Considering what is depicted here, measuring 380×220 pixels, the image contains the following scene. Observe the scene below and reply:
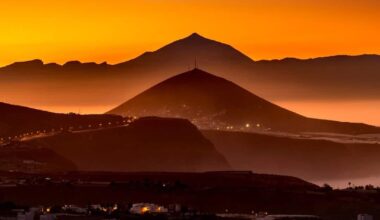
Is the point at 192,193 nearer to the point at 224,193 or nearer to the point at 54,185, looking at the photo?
the point at 224,193

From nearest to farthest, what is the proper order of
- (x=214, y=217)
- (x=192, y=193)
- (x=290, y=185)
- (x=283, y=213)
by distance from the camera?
1. (x=214, y=217)
2. (x=283, y=213)
3. (x=192, y=193)
4. (x=290, y=185)

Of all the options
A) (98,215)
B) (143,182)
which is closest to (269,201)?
(143,182)

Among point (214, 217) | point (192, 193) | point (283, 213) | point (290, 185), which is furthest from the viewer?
point (290, 185)

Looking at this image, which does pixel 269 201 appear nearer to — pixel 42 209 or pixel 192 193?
pixel 192 193

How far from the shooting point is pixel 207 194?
167 metres

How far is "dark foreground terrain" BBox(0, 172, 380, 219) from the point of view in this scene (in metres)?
159

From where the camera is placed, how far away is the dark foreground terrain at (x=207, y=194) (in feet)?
A: 522

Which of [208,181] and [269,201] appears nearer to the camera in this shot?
[269,201]

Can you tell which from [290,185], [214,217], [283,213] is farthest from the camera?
[290,185]

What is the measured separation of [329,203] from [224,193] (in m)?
13.1

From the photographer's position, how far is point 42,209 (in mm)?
146625

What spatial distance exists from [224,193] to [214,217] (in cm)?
2903

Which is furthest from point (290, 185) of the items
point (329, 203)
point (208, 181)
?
point (329, 203)

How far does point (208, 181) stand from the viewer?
7224 inches
